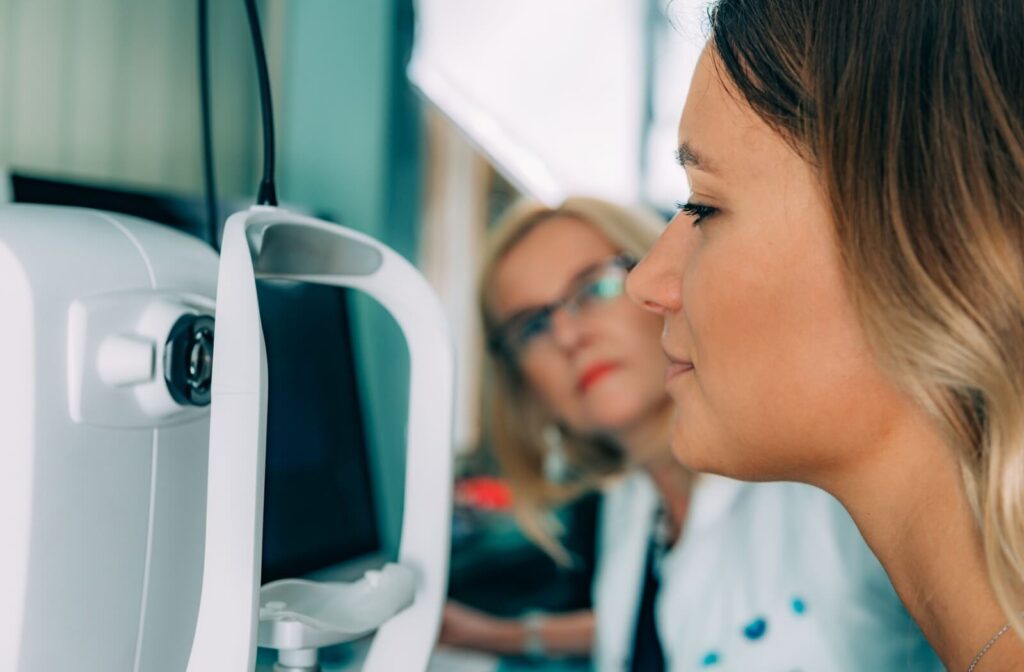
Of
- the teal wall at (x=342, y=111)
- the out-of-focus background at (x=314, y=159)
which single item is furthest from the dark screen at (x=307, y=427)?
the teal wall at (x=342, y=111)

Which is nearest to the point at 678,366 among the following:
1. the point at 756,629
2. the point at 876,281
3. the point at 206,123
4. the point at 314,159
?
the point at 876,281

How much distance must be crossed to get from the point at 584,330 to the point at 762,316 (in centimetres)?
93

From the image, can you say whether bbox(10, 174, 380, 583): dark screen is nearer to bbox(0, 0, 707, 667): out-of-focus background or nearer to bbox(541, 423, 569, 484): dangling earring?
bbox(0, 0, 707, 667): out-of-focus background

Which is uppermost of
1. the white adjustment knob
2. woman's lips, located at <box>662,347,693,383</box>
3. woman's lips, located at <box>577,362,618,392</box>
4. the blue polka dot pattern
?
the white adjustment knob

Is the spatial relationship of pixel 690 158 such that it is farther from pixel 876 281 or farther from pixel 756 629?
pixel 756 629

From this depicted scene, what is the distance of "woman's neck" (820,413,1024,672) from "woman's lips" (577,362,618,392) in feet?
2.83

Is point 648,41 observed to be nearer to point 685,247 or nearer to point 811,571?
point 811,571

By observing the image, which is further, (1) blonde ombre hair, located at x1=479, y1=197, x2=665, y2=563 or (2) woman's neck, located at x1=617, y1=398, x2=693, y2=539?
(1) blonde ombre hair, located at x1=479, y1=197, x2=665, y2=563

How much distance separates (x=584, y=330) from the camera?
5.14 feet

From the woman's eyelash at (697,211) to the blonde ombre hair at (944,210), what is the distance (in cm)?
9

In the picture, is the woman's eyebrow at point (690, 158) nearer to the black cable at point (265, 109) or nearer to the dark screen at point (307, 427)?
the black cable at point (265, 109)

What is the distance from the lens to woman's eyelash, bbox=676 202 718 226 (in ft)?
2.22

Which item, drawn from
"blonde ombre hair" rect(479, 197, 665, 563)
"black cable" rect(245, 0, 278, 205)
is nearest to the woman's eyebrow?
"black cable" rect(245, 0, 278, 205)

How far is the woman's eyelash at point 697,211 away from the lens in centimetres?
68
